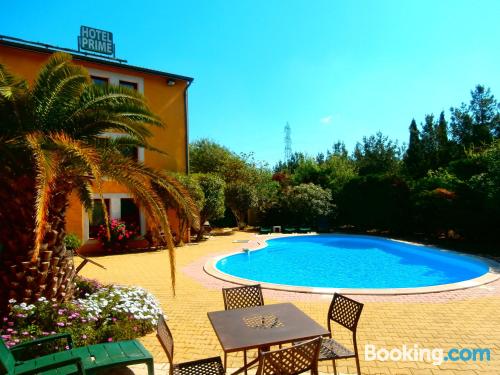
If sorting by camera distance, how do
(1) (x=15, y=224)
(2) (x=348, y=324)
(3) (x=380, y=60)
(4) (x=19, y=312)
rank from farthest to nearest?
(3) (x=380, y=60) < (1) (x=15, y=224) < (4) (x=19, y=312) < (2) (x=348, y=324)

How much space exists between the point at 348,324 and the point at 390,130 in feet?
135

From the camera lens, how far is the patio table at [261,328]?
3.39 meters

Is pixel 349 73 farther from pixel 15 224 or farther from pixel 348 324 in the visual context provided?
pixel 15 224

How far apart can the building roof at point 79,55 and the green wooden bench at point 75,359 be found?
48.7 ft

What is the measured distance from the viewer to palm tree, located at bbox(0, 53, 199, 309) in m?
5.25

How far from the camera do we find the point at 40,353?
463 centimetres

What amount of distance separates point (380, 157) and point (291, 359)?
39.9 meters

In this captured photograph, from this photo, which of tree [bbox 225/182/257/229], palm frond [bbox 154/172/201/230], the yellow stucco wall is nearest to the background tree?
tree [bbox 225/182/257/229]

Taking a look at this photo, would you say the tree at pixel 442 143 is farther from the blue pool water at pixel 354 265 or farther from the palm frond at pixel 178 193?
the palm frond at pixel 178 193

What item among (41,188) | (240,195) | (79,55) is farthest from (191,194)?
(41,188)

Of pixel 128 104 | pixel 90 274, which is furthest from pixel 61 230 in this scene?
pixel 90 274

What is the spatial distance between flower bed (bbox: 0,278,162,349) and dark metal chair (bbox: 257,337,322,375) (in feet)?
11.2
